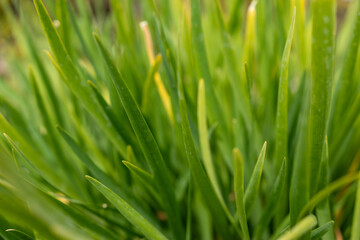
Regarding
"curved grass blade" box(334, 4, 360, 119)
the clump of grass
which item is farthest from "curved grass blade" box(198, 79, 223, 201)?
"curved grass blade" box(334, 4, 360, 119)

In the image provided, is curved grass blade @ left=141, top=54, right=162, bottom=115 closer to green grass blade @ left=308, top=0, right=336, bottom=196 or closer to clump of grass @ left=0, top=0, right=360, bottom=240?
clump of grass @ left=0, top=0, right=360, bottom=240

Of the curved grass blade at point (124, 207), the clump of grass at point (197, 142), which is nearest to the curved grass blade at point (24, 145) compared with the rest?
the clump of grass at point (197, 142)

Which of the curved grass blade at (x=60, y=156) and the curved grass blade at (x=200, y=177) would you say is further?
the curved grass blade at (x=60, y=156)

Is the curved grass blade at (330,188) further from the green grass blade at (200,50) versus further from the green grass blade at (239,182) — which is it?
the green grass blade at (200,50)

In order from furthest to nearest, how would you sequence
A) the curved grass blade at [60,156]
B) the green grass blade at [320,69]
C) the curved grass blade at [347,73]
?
the curved grass blade at [60,156]
the curved grass blade at [347,73]
the green grass blade at [320,69]

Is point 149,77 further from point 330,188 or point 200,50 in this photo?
point 330,188
